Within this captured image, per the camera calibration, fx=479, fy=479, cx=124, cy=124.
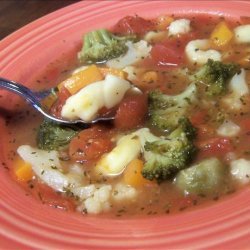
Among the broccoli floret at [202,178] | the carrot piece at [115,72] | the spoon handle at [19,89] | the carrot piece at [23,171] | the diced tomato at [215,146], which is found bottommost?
the diced tomato at [215,146]

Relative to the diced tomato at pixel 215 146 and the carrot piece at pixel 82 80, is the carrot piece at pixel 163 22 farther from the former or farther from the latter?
the diced tomato at pixel 215 146

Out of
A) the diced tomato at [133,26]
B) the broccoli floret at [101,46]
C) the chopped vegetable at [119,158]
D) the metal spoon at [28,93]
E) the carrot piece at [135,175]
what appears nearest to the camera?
the carrot piece at [135,175]

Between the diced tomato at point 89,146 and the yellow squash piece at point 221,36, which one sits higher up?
the diced tomato at point 89,146

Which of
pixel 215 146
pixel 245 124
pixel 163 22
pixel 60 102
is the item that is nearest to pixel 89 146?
pixel 60 102

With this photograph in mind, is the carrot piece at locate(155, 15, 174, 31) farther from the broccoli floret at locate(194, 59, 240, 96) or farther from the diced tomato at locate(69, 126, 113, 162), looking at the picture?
the diced tomato at locate(69, 126, 113, 162)

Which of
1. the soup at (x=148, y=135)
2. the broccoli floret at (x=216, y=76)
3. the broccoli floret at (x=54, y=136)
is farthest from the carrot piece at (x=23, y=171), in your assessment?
the broccoli floret at (x=216, y=76)

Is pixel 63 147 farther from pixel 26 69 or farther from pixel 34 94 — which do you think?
pixel 26 69

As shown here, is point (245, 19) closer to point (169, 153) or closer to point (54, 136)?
point (169, 153)
